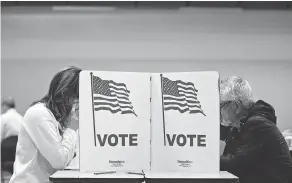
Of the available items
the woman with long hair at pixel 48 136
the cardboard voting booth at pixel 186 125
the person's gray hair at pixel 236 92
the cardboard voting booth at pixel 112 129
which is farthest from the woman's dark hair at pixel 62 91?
the person's gray hair at pixel 236 92

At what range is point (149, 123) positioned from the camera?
183 centimetres

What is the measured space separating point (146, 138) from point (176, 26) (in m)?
3.60

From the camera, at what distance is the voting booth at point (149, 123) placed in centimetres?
181

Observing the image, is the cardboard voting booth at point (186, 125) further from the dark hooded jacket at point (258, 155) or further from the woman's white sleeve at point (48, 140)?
the woman's white sleeve at point (48, 140)

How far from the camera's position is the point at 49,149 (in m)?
1.97

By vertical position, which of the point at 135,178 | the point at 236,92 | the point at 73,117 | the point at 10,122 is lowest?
the point at 135,178

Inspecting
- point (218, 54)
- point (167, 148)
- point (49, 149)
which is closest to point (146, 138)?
point (167, 148)

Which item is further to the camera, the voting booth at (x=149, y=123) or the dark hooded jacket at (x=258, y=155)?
the dark hooded jacket at (x=258, y=155)

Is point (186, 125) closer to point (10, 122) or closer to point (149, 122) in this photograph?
point (149, 122)

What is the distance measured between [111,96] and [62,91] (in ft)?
1.25

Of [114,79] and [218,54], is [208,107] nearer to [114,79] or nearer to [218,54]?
[114,79]

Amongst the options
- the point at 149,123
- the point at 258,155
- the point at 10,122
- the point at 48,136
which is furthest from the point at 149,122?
the point at 10,122

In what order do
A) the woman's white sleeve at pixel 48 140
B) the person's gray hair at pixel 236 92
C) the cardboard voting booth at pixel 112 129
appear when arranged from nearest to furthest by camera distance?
the cardboard voting booth at pixel 112 129, the woman's white sleeve at pixel 48 140, the person's gray hair at pixel 236 92

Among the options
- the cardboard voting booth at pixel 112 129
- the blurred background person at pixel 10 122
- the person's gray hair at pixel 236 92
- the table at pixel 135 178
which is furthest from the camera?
the blurred background person at pixel 10 122
